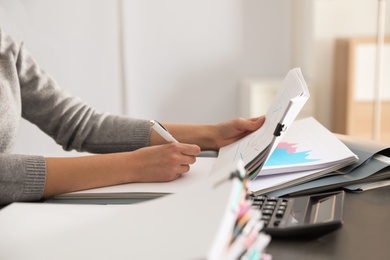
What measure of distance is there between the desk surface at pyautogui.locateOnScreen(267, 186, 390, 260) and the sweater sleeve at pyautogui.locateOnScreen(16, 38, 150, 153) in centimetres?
58

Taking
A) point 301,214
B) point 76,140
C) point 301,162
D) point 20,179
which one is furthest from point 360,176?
point 76,140

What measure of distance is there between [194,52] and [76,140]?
6.08 feet

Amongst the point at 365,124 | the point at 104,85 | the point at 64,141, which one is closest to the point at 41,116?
the point at 64,141

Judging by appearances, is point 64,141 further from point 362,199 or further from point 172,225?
point 172,225

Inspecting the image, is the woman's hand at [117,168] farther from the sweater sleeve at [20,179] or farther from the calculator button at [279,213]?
the calculator button at [279,213]

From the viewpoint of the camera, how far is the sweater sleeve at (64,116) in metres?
1.27

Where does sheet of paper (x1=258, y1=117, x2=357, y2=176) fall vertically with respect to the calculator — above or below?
above

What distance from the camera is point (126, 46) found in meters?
2.98

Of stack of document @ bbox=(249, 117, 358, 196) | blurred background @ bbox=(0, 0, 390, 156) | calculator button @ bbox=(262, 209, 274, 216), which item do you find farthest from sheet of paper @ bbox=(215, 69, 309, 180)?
blurred background @ bbox=(0, 0, 390, 156)

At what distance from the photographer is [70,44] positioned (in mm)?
2904

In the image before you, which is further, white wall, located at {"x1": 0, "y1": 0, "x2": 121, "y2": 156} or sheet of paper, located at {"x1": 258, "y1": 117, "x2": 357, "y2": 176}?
white wall, located at {"x1": 0, "y1": 0, "x2": 121, "y2": 156}

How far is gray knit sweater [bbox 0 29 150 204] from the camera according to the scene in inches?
47.4

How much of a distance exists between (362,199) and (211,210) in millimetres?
466

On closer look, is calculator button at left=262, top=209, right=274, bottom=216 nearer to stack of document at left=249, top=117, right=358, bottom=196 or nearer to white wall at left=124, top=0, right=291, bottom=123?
stack of document at left=249, top=117, right=358, bottom=196
